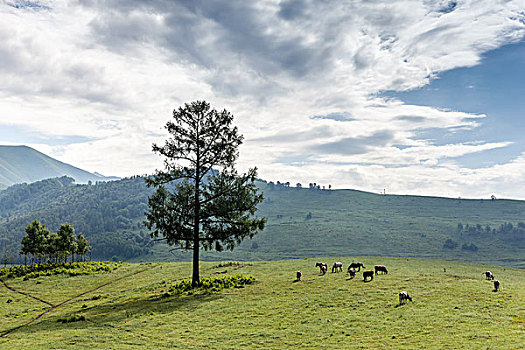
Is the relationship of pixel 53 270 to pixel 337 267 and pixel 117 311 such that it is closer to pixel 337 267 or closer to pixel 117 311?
pixel 117 311

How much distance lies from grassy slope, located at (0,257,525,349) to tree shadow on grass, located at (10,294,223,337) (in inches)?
4.2

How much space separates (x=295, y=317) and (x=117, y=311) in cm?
1676

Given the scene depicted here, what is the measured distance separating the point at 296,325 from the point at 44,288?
131 feet

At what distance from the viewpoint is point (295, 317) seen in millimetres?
26188

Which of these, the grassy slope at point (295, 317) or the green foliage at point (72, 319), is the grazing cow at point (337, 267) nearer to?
the grassy slope at point (295, 317)

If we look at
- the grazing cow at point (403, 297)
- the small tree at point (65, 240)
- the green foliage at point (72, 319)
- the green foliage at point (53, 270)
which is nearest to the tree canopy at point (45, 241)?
the small tree at point (65, 240)

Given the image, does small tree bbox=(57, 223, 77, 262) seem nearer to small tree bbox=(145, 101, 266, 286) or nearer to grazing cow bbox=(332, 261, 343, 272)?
small tree bbox=(145, 101, 266, 286)

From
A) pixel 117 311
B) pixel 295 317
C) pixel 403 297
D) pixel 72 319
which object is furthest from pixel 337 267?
pixel 72 319

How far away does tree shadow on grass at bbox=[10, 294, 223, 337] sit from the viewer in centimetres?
2711

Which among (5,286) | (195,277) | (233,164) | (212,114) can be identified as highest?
(212,114)

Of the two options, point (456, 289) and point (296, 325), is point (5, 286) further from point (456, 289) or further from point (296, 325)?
point (456, 289)

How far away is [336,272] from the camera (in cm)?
4556

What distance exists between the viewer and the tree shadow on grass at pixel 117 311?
1067 inches

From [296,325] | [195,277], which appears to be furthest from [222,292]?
[296,325]
